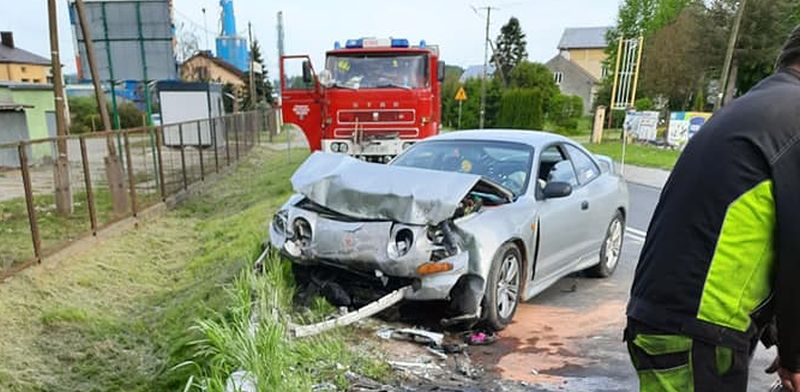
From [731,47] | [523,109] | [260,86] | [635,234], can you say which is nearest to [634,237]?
[635,234]

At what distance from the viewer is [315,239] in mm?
4273

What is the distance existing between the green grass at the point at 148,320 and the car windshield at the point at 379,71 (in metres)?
3.64

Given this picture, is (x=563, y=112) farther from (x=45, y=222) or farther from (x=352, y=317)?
(x=352, y=317)

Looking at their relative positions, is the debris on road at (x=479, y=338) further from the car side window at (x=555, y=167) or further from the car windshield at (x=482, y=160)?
the car side window at (x=555, y=167)

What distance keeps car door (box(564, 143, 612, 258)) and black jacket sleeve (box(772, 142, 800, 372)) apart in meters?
3.83

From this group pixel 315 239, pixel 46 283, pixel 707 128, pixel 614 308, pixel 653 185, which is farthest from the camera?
pixel 653 185

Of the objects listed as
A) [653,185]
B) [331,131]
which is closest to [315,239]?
[331,131]

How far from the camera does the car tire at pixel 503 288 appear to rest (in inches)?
168

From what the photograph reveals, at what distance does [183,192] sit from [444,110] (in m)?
28.6

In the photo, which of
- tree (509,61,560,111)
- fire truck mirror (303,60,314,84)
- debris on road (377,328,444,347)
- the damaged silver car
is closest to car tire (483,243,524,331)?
the damaged silver car

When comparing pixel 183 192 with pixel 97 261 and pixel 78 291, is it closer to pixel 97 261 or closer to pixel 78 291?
pixel 97 261

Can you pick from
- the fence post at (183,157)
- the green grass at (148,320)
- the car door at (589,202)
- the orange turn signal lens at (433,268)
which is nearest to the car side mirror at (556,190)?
the car door at (589,202)

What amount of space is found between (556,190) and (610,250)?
6.25 ft

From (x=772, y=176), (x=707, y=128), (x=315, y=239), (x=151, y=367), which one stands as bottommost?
(x=151, y=367)
